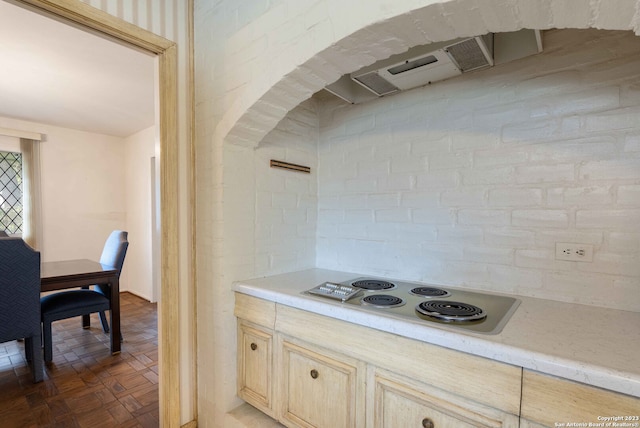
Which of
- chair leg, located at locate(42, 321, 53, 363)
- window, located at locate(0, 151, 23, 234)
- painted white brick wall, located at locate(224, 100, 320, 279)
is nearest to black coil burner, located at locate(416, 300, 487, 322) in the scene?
painted white brick wall, located at locate(224, 100, 320, 279)

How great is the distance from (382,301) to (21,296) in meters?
2.68

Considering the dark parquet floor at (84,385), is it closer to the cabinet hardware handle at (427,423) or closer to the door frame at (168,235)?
the door frame at (168,235)

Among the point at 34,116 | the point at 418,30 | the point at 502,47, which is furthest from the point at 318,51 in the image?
the point at 34,116

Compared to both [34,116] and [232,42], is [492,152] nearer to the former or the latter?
[232,42]

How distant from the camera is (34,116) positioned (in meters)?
3.74

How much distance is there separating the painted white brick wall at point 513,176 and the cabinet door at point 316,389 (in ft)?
2.36

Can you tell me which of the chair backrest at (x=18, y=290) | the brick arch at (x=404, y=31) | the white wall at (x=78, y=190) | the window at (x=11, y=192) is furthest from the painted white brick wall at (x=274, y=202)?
the window at (x=11, y=192)

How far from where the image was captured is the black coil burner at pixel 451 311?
102 cm

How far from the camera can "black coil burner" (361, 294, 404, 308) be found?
3.92 feet

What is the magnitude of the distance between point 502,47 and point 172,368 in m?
2.35

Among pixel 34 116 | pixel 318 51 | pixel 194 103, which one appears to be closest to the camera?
pixel 318 51

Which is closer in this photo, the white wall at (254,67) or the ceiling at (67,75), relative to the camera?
the white wall at (254,67)

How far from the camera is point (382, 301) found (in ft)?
4.08

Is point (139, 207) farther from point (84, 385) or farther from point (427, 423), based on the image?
point (427, 423)
